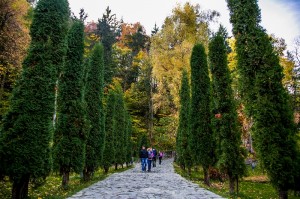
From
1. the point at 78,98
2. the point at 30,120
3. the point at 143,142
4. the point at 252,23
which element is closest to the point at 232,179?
the point at 252,23

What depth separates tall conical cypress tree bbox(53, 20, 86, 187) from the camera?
9516mm

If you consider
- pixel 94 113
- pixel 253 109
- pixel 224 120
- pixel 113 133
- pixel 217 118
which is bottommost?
pixel 113 133

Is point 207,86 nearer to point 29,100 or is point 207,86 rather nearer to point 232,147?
point 232,147

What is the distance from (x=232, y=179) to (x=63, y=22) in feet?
29.1

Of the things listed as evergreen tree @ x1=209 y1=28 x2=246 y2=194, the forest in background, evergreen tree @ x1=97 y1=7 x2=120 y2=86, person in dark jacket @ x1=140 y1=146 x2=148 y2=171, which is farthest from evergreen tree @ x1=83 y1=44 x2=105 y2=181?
evergreen tree @ x1=97 y1=7 x2=120 y2=86

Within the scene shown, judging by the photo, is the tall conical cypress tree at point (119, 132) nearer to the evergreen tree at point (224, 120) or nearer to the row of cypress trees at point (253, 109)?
the row of cypress trees at point (253, 109)

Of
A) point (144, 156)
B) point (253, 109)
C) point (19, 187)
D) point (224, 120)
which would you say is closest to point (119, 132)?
point (144, 156)

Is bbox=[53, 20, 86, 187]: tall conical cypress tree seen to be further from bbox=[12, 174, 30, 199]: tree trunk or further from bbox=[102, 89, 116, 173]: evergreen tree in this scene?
bbox=[102, 89, 116, 173]: evergreen tree

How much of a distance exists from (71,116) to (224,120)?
21.3ft

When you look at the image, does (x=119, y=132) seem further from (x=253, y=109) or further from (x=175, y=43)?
(x=253, y=109)

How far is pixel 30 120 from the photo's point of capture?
6594mm

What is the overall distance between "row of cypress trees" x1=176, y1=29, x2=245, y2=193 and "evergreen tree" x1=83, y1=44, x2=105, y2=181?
17.4ft

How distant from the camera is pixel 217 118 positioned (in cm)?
1063

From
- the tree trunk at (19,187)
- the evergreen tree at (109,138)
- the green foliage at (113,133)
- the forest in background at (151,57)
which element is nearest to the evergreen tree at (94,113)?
the forest in background at (151,57)
